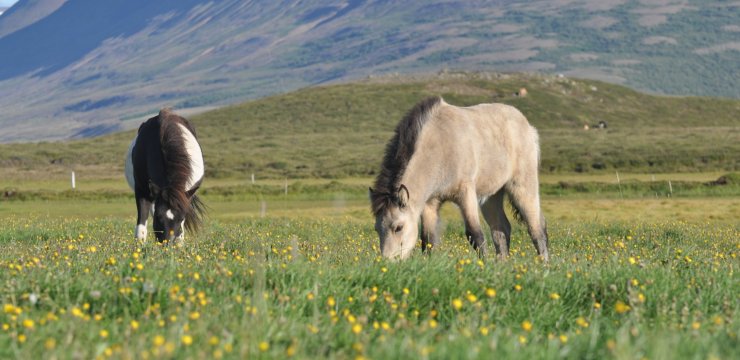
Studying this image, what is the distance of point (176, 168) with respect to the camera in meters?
15.7

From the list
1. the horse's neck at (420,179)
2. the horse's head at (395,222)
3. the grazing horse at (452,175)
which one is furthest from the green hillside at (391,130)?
the horse's head at (395,222)

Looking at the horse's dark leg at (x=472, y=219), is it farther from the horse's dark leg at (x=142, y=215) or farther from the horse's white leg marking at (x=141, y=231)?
the horse's white leg marking at (x=141, y=231)

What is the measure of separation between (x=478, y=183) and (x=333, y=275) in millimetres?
5653

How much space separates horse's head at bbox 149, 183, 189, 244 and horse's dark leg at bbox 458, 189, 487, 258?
439 cm

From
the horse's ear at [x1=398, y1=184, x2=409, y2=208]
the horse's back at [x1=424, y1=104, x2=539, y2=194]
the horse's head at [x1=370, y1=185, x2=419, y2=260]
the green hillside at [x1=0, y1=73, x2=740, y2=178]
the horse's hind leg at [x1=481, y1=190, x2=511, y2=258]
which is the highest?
the horse's back at [x1=424, y1=104, x2=539, y2=194]

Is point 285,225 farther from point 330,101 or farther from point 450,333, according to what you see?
point 330,101

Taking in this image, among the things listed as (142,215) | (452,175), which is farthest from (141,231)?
(452,175)

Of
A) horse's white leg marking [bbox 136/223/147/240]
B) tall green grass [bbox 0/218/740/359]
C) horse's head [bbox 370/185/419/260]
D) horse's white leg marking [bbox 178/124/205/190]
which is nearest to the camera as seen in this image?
tall green grass [bbox 0/218/740/359]

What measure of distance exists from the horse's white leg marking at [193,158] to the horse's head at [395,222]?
15.1 ft

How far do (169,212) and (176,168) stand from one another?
1.30 m

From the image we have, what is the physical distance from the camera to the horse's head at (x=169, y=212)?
47.6 ft

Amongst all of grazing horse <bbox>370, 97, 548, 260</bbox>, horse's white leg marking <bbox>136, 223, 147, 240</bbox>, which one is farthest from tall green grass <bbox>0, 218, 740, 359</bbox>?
horse's white leg marking <bbox>136, 223, 147, 240</bbox>

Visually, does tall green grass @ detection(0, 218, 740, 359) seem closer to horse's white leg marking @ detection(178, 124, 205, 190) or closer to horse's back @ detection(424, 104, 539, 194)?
horse's back @ detection(424, 104, 539, 194)

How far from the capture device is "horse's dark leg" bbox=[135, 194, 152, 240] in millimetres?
15917
